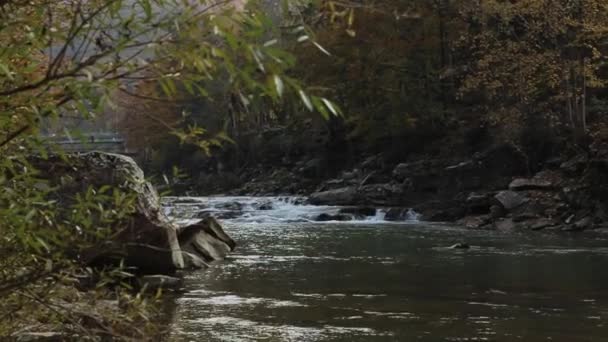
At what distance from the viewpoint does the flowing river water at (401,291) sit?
888 centimetres

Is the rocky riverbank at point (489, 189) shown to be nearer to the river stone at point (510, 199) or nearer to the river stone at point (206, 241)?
the river stone at point (510, 199)

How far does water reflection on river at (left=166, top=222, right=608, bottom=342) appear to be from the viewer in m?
8.87

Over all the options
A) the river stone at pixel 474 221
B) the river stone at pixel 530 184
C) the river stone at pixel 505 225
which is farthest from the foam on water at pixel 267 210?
the river stone at pixel 505 225

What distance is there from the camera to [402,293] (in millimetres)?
11602

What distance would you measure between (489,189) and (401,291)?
720 inches

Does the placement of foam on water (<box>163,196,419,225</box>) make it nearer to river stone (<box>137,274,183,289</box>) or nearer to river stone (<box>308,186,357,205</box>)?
river stone (<box>308,186,357,205</box>)

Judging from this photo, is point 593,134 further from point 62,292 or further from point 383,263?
point 62,292

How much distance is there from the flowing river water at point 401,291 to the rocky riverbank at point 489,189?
3.68 meters

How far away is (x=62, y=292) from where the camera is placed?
154 inches

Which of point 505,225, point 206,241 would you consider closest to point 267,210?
point 505,225

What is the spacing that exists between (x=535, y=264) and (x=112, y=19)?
42.0 feet

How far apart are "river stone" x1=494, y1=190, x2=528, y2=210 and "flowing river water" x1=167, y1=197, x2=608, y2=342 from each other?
16.3 feet

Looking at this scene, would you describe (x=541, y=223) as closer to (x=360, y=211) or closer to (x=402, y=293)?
(x=360, y=211)

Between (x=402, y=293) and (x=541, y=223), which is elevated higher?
(x=402, y=293)
